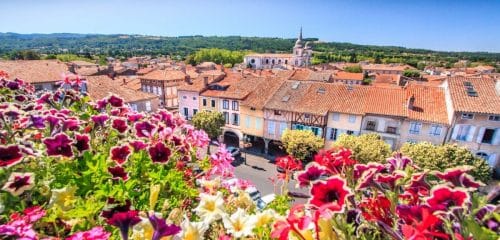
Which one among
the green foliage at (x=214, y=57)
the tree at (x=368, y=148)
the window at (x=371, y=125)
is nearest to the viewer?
the tree at (x=368, y=148)

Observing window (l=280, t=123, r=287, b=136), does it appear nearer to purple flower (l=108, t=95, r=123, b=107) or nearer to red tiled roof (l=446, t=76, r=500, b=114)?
red tiled roof (l=446, t=76, r=500, b=114)

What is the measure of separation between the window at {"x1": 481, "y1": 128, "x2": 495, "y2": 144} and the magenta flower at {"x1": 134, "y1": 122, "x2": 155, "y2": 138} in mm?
25126

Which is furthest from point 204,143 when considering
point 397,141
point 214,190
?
point 397,141

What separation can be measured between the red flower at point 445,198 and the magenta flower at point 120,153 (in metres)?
2.22

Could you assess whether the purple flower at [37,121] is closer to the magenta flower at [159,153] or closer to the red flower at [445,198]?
the magenta flower at [159,153]

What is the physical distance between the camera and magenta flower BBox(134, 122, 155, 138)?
2953 mm

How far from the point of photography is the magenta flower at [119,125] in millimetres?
2922

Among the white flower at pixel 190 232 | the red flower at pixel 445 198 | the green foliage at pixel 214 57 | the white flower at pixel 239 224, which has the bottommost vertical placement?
the green foliage at pixel 214 57

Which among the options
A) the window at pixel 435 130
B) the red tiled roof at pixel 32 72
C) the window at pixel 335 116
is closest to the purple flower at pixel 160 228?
the window at pixel 335 116

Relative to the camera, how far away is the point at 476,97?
69.1 feet

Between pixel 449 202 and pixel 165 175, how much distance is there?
81.8 inches

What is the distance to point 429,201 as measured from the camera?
1418 mm

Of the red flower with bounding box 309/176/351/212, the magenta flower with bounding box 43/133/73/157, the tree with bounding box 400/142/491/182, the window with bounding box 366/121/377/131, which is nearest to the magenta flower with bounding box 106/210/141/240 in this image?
the red flower with bounding box 309/176/351/212

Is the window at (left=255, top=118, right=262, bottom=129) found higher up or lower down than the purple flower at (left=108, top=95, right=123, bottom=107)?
lower down
